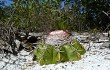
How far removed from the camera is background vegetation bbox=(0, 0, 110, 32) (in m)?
4.76

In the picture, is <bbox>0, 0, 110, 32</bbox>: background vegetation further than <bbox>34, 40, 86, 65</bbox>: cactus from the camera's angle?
Yes

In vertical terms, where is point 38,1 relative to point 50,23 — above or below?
above

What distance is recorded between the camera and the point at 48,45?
11.1 feet

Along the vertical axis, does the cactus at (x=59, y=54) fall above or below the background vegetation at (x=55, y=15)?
below

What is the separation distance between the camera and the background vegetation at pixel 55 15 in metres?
4.76

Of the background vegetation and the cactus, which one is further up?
the background vegetation

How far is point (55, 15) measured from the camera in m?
5.21

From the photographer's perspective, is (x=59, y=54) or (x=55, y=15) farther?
(x=55, y=15)

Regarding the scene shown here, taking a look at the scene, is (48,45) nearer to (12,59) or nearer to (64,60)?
(64,60)

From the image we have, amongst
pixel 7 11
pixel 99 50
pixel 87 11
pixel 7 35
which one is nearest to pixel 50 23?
pixel 7 35

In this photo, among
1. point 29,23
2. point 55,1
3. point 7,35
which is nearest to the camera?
point 7,35

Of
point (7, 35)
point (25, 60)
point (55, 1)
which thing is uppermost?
point (55, 1)

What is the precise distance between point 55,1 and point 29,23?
4.26 ft

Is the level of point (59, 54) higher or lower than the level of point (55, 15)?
lower
